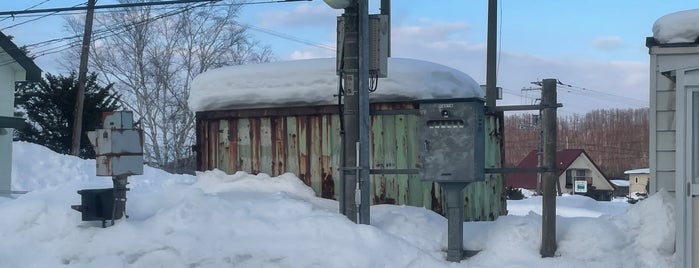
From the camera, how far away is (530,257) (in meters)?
7.77

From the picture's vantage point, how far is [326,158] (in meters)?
10.7

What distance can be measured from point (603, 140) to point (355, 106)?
8125 centimetres

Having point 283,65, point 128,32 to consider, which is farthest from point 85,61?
point 283,65

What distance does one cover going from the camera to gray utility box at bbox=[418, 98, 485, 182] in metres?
8.00

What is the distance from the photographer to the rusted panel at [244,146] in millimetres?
11148

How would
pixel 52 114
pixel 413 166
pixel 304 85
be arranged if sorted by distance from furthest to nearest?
pixel 52 114 < pixel 304 85 < pixel 413 166

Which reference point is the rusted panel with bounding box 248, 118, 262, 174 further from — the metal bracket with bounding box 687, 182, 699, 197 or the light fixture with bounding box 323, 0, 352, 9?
the metal bracket with bounding box 687, 182, 699, 197

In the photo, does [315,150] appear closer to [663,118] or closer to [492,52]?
[492,52]

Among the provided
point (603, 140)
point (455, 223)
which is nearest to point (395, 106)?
point (455, 223)

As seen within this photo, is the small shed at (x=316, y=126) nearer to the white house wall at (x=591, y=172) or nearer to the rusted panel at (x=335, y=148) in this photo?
the rusted panel at (x=335, y=148)

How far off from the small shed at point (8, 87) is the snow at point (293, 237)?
13842 mm

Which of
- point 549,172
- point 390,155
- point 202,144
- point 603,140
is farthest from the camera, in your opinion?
point 603,140

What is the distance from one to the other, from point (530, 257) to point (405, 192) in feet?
9.43

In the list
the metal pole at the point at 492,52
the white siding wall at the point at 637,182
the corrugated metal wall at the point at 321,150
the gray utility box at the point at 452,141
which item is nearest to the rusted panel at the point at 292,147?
the corrugated metal wall at the point at 321,150
